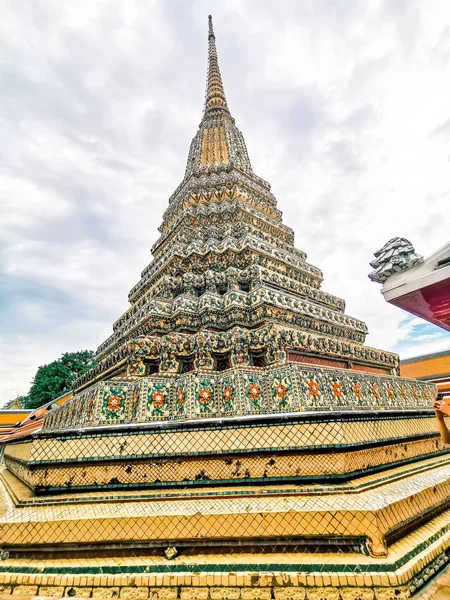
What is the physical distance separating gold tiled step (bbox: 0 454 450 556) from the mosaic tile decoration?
1350 millimetres

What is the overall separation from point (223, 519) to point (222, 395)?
207 centimetres

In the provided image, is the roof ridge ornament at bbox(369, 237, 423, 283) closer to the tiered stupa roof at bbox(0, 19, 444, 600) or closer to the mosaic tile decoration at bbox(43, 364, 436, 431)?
the tiered stupa roof at bbox(0, 19, 444, 600)

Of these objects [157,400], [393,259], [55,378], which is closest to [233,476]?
[157,400]

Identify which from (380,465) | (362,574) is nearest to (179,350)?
(380,465)

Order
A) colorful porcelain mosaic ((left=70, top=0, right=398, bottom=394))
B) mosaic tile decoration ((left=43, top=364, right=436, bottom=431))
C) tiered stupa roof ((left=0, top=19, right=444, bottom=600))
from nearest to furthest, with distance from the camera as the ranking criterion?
tiered stupa roof ((left=0, top=19, right=444, bottom=600))
mosaic tile decoration ((left=43, top=364, right=436, bottom=431))
colorful porcelain mosaic ((left=70, top=0, right=398, bottom=394))

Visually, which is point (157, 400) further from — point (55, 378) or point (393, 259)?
point (55, 378)

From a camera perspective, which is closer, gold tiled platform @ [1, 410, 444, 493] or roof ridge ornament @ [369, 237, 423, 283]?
roof ridge ornament @ [369, 237, 423, 283]

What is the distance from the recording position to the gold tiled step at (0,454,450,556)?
2389 mm

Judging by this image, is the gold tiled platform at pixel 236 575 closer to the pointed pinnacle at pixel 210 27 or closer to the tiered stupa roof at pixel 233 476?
the tiered stupa roof at pixel 233 476

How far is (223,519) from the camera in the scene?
253 cm

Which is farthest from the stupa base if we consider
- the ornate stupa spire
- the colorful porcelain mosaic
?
the ornate stupa spire

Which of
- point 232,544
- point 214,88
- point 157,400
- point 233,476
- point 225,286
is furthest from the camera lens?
point 214,88

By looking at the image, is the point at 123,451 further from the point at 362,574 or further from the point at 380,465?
the point at 380,465

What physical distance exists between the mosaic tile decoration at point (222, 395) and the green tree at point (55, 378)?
1779 cm
